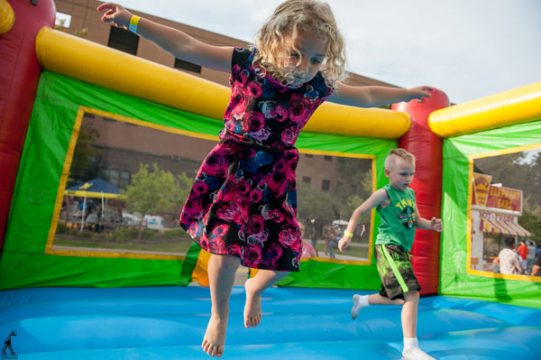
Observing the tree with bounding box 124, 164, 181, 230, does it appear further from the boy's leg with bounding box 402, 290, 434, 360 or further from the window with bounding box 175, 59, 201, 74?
the window with bounding box 175, 59, 201, 74

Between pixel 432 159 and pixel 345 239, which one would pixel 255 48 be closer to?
pixel 345 239

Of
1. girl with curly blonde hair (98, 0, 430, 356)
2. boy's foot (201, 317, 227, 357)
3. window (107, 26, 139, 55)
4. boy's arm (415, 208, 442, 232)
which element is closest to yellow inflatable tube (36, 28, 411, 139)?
boy's arm (415, 208, 442, 232)

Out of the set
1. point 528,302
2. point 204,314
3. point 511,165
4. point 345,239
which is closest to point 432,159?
point 511,165

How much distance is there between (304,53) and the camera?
3.94ft

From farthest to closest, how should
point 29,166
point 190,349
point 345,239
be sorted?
1. point 29,166
2. point 345,239
3. point 190,349

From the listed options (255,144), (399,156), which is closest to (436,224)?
(399,156)

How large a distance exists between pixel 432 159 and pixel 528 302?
1.62m

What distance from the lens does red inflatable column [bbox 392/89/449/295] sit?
13.2ft

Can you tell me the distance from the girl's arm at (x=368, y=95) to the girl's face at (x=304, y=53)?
0.28 meters

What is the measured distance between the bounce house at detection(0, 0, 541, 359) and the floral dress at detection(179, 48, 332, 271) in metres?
0.94

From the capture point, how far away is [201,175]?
132 cm

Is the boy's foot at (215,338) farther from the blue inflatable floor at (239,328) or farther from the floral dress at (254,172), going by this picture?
the blue inflatable floor at (239,328)

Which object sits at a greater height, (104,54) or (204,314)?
(104,54)

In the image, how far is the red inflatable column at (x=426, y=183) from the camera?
13.2 feet
